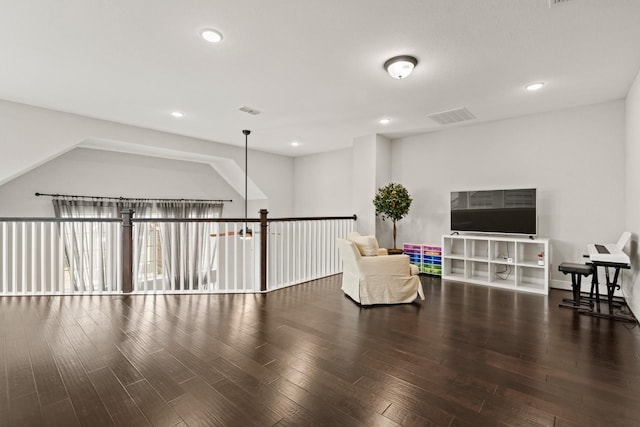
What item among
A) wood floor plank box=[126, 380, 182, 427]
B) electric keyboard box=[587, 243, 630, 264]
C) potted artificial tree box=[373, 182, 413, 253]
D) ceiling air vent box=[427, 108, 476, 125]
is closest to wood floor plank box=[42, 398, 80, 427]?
wood floor plank box=[126, 380, 182, 427]

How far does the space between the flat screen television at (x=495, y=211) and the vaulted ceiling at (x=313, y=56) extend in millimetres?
1309

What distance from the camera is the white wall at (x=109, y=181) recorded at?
4.86 metres

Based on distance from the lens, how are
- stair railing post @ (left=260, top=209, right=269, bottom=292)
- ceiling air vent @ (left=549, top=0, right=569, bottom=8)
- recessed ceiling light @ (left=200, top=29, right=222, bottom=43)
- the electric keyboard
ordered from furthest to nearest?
stair railing post @ (left=260, top=209, right=269, bottom=292) < the electric keyboard < recessed ceiling light @ (left=200, top=29, right=222, bottom=43) < ceiling air vent @ (left=549, top=0, right=569, bottom=8)

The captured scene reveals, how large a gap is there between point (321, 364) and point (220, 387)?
73cm

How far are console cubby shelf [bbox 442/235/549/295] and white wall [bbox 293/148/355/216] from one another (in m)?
2.30

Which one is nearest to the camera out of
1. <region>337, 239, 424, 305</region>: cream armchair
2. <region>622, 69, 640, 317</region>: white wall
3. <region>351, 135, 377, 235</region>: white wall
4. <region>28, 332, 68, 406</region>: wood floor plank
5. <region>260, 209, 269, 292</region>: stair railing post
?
<region>28, 332, 68, 406</region>: wood floor plank

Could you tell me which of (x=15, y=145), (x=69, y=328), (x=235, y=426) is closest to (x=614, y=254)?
(x=235, y=426)

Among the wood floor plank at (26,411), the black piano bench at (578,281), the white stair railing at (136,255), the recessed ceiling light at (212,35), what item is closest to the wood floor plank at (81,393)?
the wood floor plank at (26,411)

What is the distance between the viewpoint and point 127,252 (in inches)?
160

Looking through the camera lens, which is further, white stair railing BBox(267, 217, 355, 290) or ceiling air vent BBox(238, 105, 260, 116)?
white stair railing BBox(267, 217, 355, 290)

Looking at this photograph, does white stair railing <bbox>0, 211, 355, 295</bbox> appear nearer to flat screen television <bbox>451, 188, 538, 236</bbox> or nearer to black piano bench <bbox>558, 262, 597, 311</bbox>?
flat screen television <bbox>451, 188, 538, 236</bbox>

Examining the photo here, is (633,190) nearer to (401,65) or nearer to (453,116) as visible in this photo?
(453,116)

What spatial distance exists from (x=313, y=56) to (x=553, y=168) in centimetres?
401

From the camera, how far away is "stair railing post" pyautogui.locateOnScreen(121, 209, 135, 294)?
4027 millimetres
